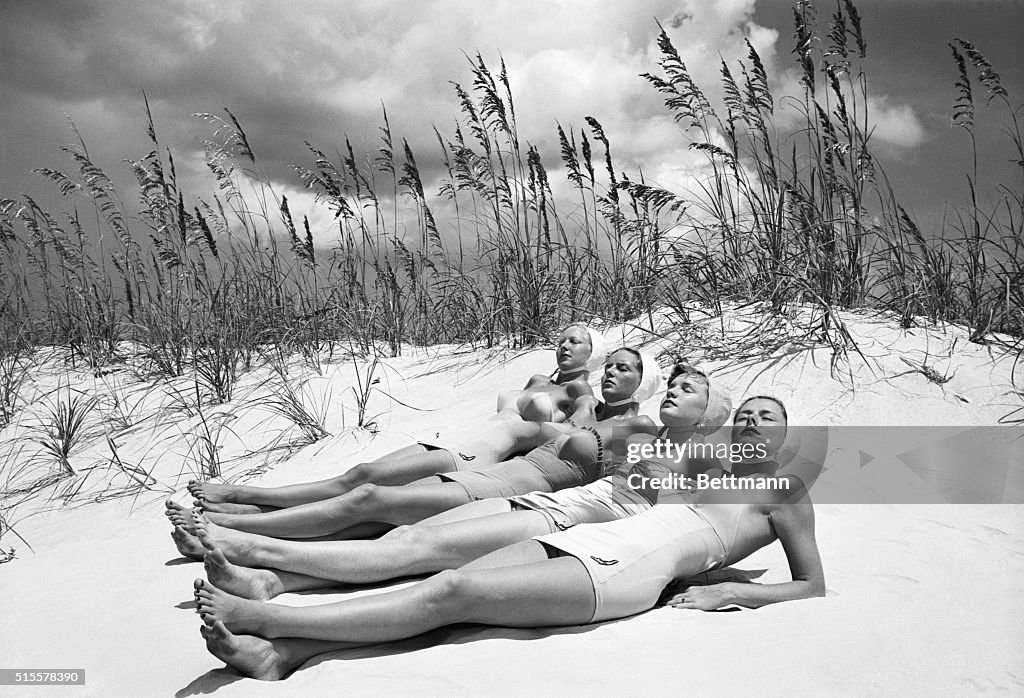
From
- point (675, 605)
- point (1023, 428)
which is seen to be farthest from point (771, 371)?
point (675, 605)

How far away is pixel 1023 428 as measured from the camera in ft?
11.0

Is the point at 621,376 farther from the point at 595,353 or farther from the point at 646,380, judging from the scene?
the point at 595,353

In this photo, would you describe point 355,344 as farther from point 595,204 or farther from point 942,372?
point 942,372

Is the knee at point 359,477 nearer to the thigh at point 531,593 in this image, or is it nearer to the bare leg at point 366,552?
the bare leg at point 366,552

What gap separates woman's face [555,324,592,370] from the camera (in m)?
3.53

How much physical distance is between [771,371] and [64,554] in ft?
10.5

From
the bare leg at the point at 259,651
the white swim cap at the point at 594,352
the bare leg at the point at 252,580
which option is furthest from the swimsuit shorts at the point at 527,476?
the bare leg at the point at 259,651

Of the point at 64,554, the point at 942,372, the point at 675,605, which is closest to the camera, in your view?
the point at 675,605

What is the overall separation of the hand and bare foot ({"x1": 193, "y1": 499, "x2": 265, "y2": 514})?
61.1 inches

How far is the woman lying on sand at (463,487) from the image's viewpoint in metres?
2.66

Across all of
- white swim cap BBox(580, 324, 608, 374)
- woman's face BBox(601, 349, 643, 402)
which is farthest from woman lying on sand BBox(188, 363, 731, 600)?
white swim cap BBox(580, 324, 608, 374)

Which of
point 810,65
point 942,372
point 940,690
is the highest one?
point 810,65

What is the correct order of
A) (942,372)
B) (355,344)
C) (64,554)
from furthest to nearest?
(355,344)
(942,372)
(64,554)

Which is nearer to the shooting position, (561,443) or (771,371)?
(561,443)
